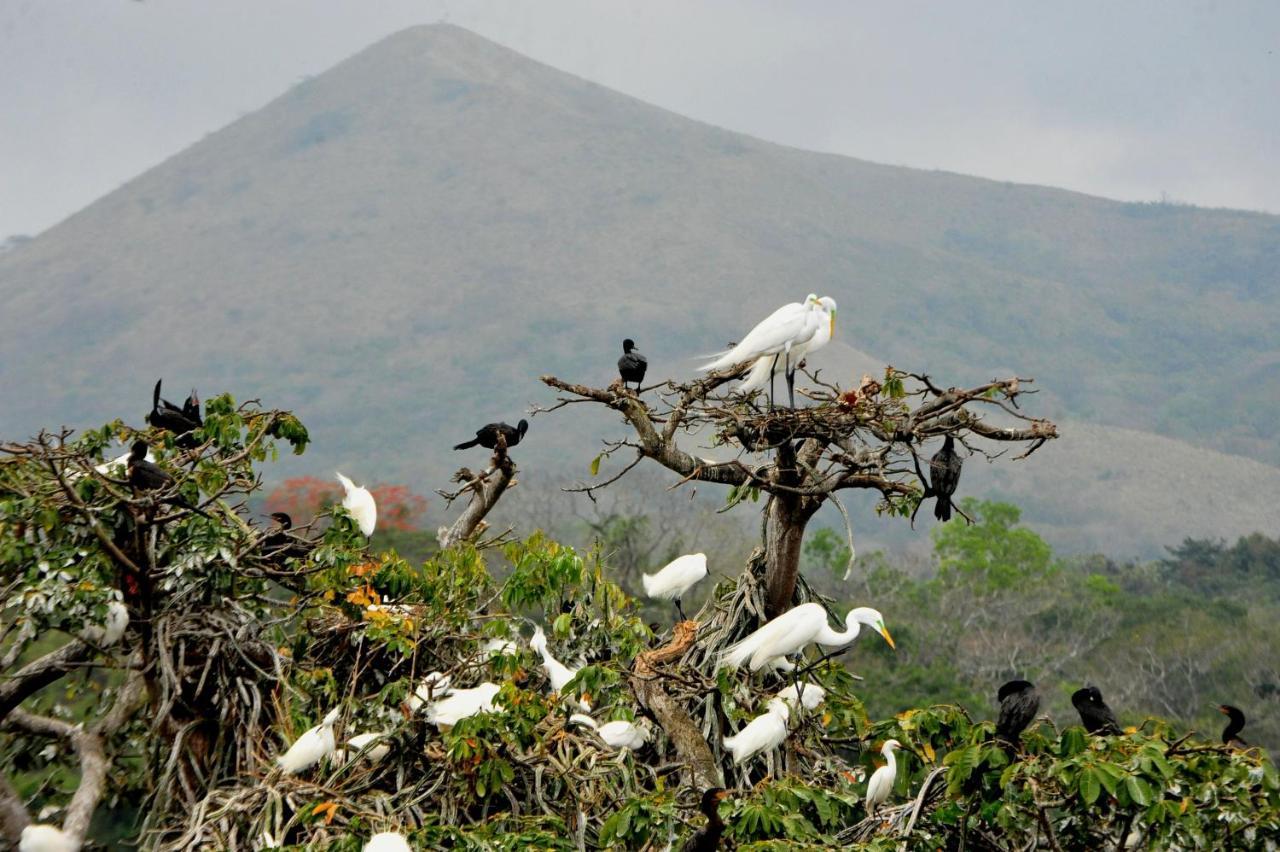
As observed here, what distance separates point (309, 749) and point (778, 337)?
3184 millimetres

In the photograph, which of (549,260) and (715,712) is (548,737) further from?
(549,260)

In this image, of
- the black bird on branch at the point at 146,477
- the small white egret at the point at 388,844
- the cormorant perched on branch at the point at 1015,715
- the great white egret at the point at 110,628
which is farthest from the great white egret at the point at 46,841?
the cormorant perched on branch at the point at 1015,715

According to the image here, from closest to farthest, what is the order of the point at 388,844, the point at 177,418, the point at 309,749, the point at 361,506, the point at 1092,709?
the point at 388,844, the point at 309,749, the point at 1092,709, the point at 177,418, the point at 361,506

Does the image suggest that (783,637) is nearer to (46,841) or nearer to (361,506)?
(361,506)

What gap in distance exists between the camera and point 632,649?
24.9 feet

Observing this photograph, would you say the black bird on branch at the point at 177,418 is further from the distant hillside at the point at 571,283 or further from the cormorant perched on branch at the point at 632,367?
the distant hillside at the point at 571,283

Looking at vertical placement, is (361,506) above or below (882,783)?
above

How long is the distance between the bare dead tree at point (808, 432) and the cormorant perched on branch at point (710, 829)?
1.41 meters

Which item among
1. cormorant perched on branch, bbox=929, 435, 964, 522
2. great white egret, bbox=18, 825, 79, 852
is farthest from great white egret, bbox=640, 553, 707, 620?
great white egret, bbox=18, 825, 79, 852

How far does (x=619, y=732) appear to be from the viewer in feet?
22.7

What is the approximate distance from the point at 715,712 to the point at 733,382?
1.92 m

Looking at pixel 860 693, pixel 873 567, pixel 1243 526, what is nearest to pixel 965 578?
pixel 873 567

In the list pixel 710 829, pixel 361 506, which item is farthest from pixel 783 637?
pixel 361 506

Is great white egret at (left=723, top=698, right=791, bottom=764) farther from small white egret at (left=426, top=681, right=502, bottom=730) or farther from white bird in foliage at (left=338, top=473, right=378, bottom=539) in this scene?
white bird in foliage at (left=338, top=473, right=378, bottom=539)
